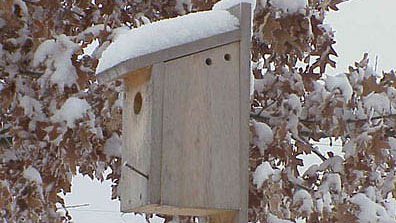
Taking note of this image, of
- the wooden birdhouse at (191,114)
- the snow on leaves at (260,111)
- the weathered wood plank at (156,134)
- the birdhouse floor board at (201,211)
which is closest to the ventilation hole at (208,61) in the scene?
the wooden birdhouse at (191,114)

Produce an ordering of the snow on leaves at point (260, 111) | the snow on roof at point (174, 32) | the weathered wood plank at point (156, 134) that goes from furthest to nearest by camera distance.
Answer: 1. the snow on leaves at point (260, 111)
2. the snow on roof at point (174, 32)
3. the weathered wood plank at point (156, 134)

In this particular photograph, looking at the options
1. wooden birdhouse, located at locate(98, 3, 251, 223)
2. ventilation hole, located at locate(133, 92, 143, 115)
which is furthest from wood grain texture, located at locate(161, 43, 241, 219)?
ventilation hole, located at locate(133, 92, 143, 115)

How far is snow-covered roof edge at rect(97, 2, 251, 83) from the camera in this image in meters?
1.91

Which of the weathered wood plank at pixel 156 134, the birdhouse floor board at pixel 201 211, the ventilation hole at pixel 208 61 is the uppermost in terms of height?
the ventilation hole at pixel 208 61

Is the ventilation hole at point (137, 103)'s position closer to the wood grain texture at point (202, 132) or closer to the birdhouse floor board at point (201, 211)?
the wood grain texture at point (202, 132)

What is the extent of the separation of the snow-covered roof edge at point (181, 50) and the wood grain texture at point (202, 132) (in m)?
0.02

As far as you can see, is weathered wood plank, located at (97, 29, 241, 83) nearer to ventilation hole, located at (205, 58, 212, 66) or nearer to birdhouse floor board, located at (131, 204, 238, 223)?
ventilation hole, located at (205, 58, 212, 66)

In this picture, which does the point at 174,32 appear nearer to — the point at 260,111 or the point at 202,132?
the point at 202,132

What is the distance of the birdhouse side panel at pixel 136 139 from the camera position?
1.88m

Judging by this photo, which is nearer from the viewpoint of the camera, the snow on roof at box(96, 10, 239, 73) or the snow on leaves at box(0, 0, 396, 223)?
the snow on roof at box(96, 10, 239, 73)

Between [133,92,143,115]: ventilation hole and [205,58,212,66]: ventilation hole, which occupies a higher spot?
[205,58,212,66]: ventilation hole

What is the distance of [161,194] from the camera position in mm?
1823

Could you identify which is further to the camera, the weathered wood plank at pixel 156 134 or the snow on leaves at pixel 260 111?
the snow on leaves at pixel 260 111

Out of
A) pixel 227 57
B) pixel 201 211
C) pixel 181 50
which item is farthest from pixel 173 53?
pixel 201 211
